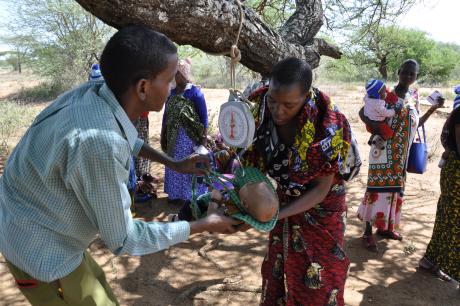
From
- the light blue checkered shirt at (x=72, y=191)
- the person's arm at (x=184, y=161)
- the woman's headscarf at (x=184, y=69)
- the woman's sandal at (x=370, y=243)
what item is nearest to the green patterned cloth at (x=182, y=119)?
the woman's headscarf at (x=184, y=69)

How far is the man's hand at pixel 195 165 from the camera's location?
201cm

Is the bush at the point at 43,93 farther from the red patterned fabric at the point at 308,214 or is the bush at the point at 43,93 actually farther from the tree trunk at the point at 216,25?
the red patterned fabric at the point at 308,214

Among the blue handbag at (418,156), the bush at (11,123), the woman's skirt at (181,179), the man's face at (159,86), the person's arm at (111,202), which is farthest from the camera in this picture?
the bush at (11,123)

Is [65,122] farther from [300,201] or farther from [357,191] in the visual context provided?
[357,191]

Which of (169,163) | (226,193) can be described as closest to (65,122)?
(226,193)

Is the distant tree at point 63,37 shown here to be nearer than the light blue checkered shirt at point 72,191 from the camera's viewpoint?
No

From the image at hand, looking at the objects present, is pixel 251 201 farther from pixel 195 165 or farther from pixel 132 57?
pixel 132 57

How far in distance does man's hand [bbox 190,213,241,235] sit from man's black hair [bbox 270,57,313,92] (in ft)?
2.04

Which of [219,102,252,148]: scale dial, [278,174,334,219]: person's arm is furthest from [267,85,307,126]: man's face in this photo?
[278,174,334,219]: person's arm

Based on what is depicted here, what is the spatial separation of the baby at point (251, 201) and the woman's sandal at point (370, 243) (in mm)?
2521

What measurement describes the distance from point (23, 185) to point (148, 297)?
6.32ft

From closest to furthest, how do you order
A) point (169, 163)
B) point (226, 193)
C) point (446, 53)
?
point (226, 193) < point (169, 163) < point (446, 53)

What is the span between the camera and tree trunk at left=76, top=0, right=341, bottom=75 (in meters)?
1.90

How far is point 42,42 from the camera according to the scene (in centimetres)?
1750
